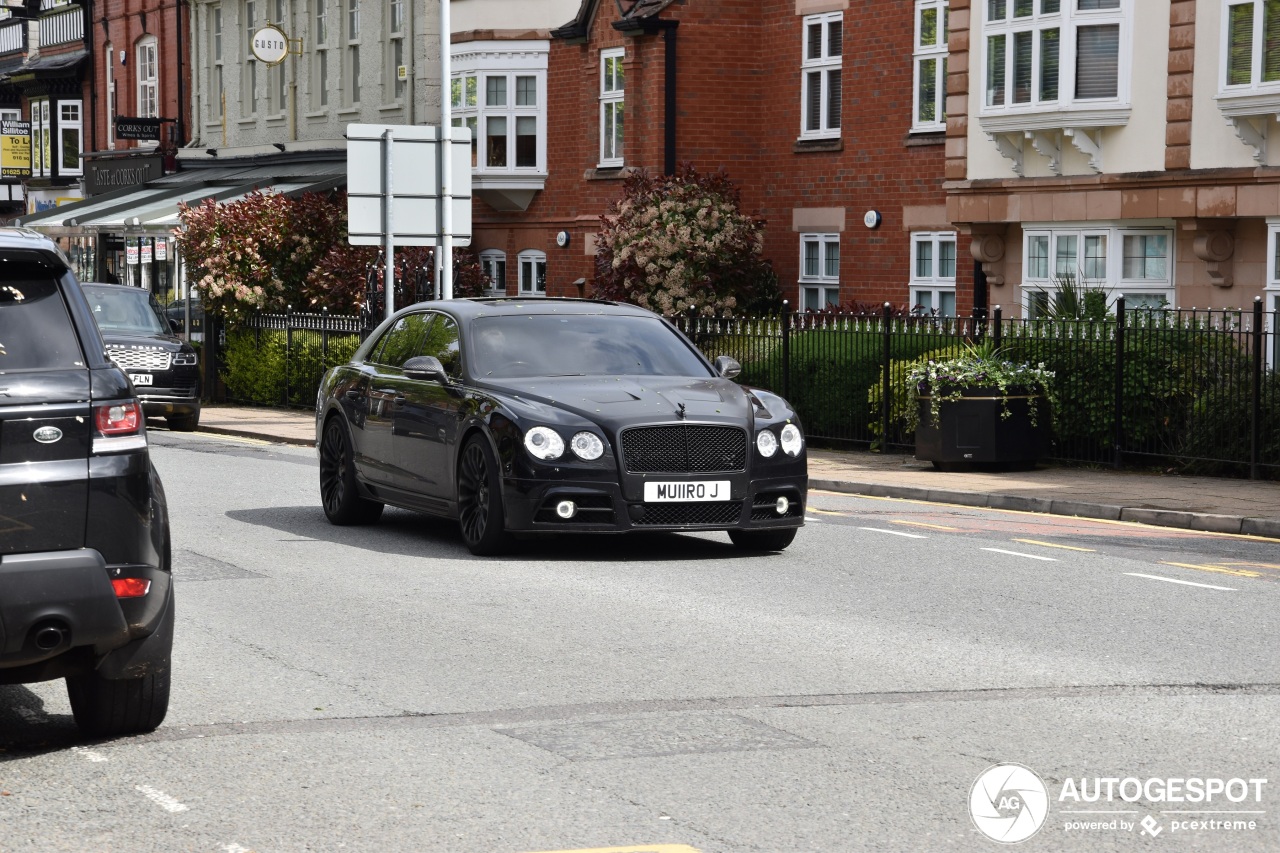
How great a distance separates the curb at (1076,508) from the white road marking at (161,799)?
10.1 meters

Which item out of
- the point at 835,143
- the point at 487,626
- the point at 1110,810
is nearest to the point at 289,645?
the point at 487,626

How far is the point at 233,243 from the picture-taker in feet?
102

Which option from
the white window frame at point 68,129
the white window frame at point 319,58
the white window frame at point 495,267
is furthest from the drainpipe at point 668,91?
the white window frame at point 68,129

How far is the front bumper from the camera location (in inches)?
450

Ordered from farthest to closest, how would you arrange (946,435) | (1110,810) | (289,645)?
(946,435)
(289,645)
(1110,810)

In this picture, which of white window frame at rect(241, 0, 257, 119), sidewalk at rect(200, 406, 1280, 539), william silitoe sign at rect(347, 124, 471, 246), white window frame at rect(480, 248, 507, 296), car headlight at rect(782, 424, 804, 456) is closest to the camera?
car headlight at rect(782, 424, 804, 456)

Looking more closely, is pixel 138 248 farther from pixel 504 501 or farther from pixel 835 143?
pixel 504 501

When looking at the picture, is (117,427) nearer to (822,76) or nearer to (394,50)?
(822,76)

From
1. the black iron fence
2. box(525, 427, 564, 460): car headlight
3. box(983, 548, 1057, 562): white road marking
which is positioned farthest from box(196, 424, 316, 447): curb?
box(525, 427, 564, 460): car headlight

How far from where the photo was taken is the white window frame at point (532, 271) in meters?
35.3

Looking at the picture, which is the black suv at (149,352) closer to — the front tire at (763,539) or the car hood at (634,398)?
the car hood at (634,398)

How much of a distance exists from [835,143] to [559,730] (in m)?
23.9

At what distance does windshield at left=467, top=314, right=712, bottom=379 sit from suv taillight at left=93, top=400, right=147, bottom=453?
5.90 m

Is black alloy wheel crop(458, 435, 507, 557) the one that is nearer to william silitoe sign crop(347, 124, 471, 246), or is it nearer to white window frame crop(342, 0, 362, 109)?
william silitoe sign crop(347, 124, 471, 246)
